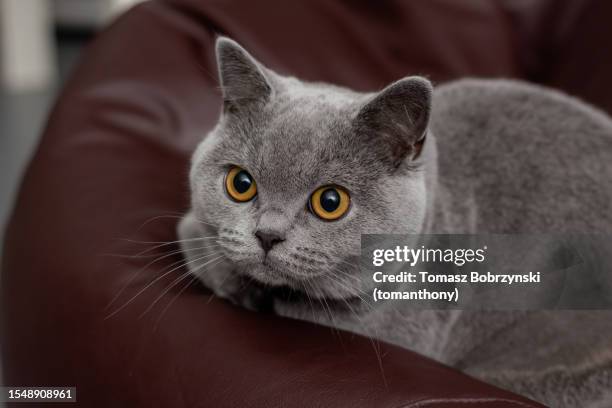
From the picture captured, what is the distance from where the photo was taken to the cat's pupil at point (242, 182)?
98 centimetres

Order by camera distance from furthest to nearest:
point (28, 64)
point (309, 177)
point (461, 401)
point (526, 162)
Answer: point (28, 64), point (526, 162), point (309, 177), point (461, 401)

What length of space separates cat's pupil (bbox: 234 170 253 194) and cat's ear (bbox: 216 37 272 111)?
0.40 feet

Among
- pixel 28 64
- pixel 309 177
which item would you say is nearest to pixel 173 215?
pixel 309 177

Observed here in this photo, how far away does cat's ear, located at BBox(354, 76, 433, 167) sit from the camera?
896mm

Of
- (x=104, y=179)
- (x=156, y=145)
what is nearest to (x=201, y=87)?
(x=156, y=145)

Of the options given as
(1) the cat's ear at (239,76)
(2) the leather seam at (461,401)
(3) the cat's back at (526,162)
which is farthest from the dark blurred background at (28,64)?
(2) the leather seam at (461,401)

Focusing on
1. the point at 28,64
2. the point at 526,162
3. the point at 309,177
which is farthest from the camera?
the point at 28,64

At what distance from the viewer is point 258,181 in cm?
95

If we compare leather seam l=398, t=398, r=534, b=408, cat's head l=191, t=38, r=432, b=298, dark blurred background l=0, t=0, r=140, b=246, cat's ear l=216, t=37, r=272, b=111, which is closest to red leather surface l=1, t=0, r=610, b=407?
leather seam l=398, t=398, r=534, b=408

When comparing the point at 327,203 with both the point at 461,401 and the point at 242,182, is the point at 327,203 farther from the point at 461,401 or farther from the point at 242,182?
the point at 461,401

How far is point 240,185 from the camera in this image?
0.99 metres

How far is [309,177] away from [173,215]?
0.41m

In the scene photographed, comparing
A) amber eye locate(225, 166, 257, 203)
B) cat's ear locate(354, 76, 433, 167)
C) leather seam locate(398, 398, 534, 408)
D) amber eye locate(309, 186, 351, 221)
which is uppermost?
cat's ear locate(354, 76, 433, 167)

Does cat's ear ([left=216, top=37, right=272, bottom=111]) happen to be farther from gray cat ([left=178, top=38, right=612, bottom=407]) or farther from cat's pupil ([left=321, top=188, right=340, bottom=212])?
cat's pupil ([left=321, top=188, right=340, bottom=212])
